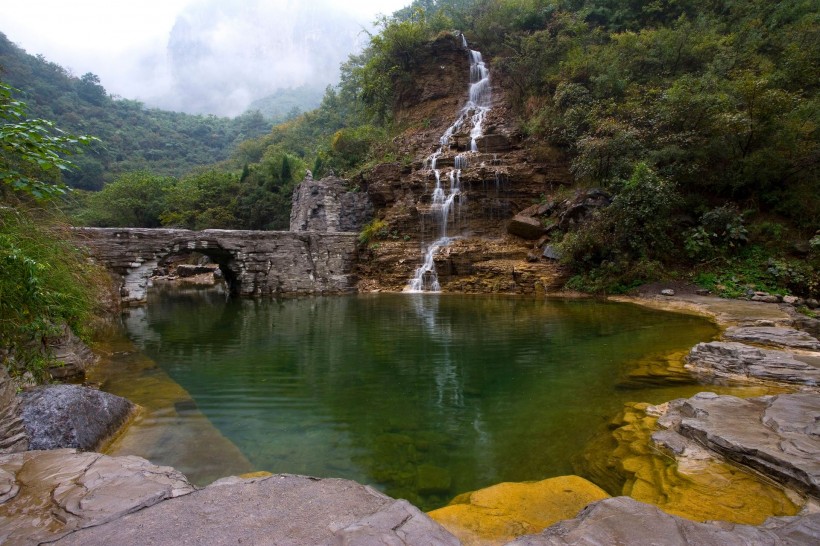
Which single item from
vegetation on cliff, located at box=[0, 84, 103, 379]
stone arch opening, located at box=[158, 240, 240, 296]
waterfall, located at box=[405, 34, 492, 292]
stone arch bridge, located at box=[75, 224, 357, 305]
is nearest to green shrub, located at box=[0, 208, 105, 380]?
vegetation on cliff, located at box=[0, 84, 103, 379]

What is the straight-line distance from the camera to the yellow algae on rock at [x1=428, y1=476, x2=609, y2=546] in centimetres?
211

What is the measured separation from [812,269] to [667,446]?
32.4 ft

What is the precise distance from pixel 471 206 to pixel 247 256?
30.3ft

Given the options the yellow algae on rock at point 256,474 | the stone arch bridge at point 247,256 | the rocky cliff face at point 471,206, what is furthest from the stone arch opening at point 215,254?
the yellow algae on rock at point 256,474

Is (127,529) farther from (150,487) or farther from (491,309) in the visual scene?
(491,309)

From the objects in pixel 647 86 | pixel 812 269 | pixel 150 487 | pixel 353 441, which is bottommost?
pixel 353 441

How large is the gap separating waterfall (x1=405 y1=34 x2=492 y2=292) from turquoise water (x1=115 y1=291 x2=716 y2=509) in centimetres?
578

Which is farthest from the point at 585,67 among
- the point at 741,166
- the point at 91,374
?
the point at 91,374

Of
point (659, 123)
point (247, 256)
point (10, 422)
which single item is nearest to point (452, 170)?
point (659, 123)

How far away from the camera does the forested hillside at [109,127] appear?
42.8m

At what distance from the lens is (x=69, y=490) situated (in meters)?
2.03

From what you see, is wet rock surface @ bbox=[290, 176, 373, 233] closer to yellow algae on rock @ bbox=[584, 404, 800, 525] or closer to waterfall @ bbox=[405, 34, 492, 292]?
waterfall @ bbox=[405, 34, 492, 292]

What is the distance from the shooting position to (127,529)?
1.68 m

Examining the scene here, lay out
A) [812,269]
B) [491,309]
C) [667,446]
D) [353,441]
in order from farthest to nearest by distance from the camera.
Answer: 1. [491,309]
2. [812,269]
3. [353,441]
4. [667,446]
